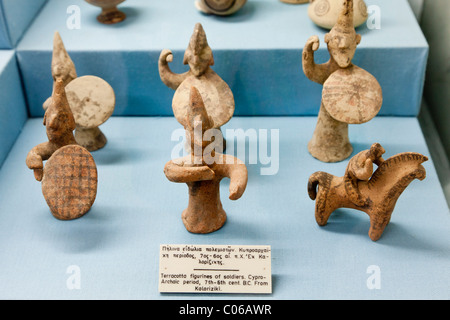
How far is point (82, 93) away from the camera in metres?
1.74

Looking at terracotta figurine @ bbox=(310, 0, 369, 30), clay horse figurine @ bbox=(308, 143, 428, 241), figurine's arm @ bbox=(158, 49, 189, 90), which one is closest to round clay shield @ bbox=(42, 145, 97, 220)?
figurine's arm @ bbox=(158, 49, 189, 90)

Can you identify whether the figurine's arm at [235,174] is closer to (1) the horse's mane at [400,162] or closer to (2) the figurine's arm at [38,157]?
(1) the horse's mane at [400,162]

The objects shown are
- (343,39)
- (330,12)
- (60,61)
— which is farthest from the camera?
(330,12)

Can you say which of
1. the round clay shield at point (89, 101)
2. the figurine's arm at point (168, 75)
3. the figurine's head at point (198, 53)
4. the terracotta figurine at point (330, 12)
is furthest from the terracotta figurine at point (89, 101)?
the terracotta figurine at point (330, 12)

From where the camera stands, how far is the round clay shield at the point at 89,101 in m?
1.73

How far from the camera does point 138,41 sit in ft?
6.38

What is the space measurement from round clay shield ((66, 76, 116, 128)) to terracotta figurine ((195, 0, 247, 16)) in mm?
536

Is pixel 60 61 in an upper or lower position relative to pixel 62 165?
upper

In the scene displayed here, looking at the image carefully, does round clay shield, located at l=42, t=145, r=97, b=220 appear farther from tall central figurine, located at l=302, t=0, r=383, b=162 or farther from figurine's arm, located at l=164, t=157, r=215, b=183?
tall central figurine, located at l=302, t=0, r=383, b=162

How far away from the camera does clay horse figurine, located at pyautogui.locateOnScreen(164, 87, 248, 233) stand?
4.23ft

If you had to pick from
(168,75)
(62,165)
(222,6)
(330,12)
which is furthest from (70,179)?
(330,12)

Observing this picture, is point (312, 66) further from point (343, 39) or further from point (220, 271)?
point (220, 271)

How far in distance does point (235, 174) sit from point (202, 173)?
0.08 m
